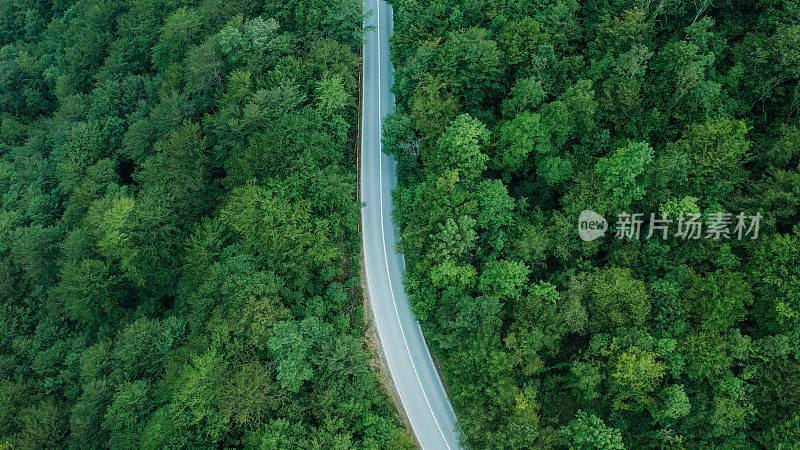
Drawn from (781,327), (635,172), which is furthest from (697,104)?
(781,327)

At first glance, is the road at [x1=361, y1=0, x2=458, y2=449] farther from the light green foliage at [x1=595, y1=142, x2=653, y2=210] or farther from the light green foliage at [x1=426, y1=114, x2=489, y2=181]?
the light green foliage at [x1=595, y1=142, x2=653, y2=210]

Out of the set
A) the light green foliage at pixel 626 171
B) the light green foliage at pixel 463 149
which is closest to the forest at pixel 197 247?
the light green foliage at pixel 463 149

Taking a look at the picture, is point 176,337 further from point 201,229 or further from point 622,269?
point 622,269

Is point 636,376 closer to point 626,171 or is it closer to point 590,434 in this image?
point 590,434

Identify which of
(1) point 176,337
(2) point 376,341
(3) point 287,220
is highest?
(3) point 287,220

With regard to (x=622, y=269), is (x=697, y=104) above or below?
above

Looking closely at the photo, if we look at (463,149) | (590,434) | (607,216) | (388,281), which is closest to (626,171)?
(607,216)
